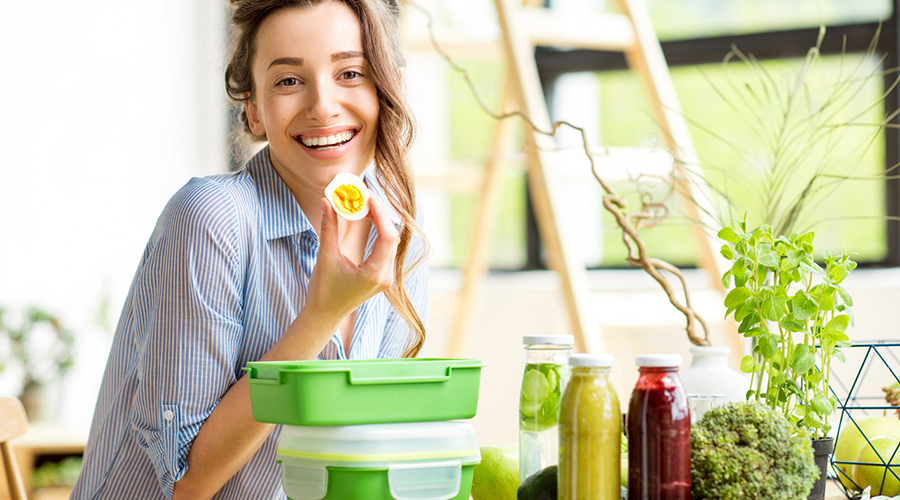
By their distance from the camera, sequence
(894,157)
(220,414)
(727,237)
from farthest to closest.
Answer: (894,157) < (220,414) < (727,237)

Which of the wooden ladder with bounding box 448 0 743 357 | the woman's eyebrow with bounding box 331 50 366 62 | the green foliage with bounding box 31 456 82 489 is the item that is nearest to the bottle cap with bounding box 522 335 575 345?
the woman's eyebrow with bounding box 331 50 366 62

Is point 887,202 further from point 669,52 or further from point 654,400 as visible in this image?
point 654,400

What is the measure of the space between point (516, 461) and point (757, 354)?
0.27 metres

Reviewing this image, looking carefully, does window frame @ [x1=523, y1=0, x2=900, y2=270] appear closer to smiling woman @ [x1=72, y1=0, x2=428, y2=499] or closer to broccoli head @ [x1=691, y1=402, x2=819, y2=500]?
smiling woman @ [x1=72, y1=0, x2=428, y2=499]

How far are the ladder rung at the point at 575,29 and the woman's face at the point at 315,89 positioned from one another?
94 cm

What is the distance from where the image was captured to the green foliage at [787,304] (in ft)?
2.48

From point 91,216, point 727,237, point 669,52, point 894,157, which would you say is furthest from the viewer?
point 91,216

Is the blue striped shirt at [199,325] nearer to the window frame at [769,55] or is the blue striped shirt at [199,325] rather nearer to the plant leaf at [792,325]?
the plant leaf at [792,325]

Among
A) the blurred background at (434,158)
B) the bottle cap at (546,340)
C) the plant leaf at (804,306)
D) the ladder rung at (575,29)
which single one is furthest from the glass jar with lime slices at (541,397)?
the blurred background at (434,158)

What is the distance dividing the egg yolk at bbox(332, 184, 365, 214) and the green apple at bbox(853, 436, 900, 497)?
617 millimetres

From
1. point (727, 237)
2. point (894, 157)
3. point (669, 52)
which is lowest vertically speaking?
point (727, 237)

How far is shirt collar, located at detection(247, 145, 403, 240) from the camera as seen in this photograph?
3.74ft

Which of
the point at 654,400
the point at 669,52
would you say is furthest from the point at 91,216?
the point at 654,400

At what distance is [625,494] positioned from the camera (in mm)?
684
